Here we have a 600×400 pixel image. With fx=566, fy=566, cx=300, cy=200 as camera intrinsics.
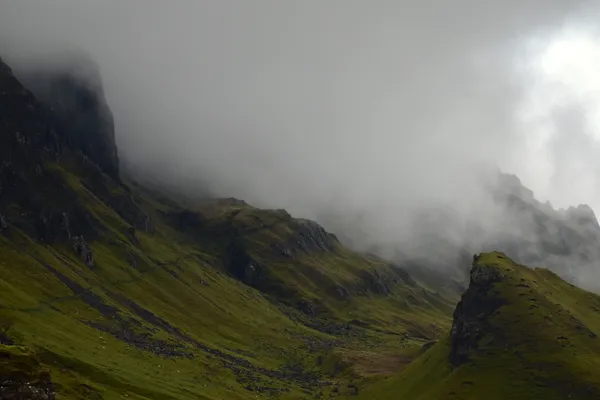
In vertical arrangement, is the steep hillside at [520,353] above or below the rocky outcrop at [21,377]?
above

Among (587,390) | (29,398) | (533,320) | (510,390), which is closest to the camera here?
(29,398)

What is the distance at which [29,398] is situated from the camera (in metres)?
78.5

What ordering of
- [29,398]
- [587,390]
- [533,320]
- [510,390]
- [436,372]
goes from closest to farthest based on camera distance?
[29,398] < [587,390] < [510,390] < [533,320] < [436,372]

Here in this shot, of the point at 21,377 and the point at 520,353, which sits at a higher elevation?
the point at 520,353

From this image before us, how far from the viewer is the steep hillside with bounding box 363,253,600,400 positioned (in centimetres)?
15988

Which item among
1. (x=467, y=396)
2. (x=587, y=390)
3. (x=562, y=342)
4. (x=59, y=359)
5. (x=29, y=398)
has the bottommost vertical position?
(x=59, y=359)

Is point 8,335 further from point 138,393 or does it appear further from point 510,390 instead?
point 510,390

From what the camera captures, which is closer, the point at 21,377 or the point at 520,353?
the point at 21,377

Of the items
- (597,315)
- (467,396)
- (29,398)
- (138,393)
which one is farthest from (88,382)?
(597,315)

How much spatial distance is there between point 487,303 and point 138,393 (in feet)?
391

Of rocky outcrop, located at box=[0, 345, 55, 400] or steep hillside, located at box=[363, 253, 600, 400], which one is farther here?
steep hillside, located at box=[363, 253, 600, 400]

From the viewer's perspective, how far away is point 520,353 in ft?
572

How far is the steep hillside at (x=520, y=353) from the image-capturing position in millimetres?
159875

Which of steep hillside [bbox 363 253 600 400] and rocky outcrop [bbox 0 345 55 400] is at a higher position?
steep hillside [bbox 363 253 600 400]
